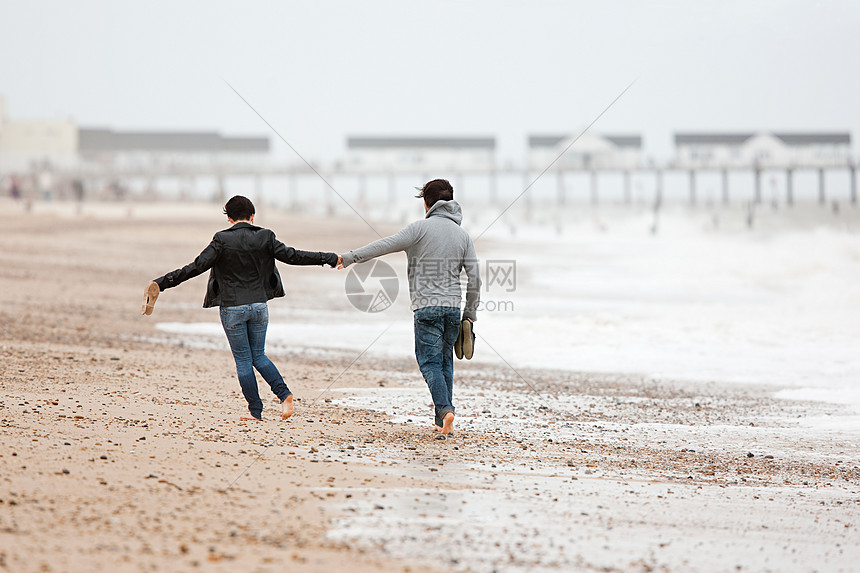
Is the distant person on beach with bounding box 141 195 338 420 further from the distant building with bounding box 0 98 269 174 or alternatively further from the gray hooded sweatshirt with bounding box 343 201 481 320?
the distant building with bounding box 0 98 269 174

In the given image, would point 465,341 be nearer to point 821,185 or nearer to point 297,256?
point 297,256

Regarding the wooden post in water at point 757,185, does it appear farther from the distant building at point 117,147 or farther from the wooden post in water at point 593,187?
the distant building at point 117,147

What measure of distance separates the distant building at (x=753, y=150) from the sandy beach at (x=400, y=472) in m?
87.1

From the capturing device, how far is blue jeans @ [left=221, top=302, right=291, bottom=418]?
6219 millimetres

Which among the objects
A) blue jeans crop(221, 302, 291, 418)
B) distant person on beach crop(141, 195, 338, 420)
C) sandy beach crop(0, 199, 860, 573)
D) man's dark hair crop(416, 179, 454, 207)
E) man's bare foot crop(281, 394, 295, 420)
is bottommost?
sandy beach crop(0, 199, 860, 573)

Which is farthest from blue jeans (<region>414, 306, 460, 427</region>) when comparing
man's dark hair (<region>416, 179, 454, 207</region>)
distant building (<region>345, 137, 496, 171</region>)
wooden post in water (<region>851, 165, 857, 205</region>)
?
wooden post in water (<region>851, 165, 857, 205</region>)

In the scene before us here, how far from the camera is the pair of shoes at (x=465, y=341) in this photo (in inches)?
247

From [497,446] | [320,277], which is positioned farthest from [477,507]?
[320,277]

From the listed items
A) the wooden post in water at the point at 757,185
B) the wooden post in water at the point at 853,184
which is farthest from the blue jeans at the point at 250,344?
the wooden post in water at the point at 853,184

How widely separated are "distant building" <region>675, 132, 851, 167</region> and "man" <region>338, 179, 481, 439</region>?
3514 inches

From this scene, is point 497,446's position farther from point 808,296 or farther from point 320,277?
point 808,296

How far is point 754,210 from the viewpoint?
304 ft

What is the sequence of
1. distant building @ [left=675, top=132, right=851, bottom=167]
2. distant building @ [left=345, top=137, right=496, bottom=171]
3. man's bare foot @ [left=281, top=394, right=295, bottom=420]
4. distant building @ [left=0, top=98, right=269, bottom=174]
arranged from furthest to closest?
distant building @ [left=675, top=132, right=851, bottom=167] → distant building @ [left=345, top=137, right=496, bottom=171] → distant building @ [left=0, top=98, right=269, bottom=174] → man's bare foot @ [left=281, top=394, right=295, bottom=420]

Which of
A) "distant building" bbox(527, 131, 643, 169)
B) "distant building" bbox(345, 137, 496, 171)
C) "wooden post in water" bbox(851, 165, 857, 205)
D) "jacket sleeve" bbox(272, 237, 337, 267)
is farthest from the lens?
"wooden post in water" bbox(851, 165, 857, 205)
